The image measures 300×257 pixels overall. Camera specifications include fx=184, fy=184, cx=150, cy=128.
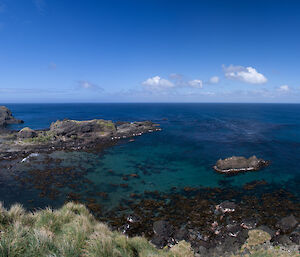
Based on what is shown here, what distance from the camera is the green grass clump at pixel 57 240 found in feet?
21.0

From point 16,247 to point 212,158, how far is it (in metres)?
42.3

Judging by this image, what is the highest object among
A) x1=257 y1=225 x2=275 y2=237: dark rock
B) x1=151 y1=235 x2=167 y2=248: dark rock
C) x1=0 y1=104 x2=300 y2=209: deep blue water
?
x1=0 y1=104 x2=300 y2=209: deep blue water

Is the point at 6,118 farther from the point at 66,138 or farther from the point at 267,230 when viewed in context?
the point at 267,230

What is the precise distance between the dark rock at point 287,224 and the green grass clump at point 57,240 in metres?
16.7

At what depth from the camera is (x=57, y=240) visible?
7703 mm

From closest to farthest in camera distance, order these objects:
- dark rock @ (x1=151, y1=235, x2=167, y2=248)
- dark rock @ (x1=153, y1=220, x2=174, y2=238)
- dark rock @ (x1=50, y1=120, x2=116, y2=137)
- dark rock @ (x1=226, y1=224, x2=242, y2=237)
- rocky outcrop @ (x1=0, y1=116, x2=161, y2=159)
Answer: dark rock @ (x1=151, y1=235, x2=167, y2=248) < dark rock @ (x1=153, y1=220, x2=174, y2=238) < dark rock @ (x1=226, y1=224, x2=242, y2=237) < rocky outcrop @ (x1=0, y1=116, x2=161, y2=159) < dark rock @ (x1=50, y1=120, x2=116, y2=137)

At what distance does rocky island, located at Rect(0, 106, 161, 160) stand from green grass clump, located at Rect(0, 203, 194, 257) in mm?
42093

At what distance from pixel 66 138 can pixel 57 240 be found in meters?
55.8

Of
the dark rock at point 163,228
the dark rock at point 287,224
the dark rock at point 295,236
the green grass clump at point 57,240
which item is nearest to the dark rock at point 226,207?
the dark rock at point 287,224

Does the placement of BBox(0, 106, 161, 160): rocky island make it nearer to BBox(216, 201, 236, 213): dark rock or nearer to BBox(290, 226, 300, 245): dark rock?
BBox(216, 201, 236, 213): dark rock

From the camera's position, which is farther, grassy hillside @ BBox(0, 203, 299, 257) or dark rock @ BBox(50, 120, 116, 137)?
dark rock @ BBox(50, 120, 116, 137)

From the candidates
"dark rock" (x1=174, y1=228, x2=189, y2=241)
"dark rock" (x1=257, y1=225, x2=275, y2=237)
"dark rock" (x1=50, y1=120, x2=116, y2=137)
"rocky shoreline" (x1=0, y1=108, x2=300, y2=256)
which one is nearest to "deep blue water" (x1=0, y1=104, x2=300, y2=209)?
"rocky shoreline" (x1=0, y1=108, x2=300, y2=256)

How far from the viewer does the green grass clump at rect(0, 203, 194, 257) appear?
6413 millimetres

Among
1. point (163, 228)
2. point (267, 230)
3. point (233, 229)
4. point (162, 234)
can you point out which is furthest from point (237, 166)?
point (162, 234)
